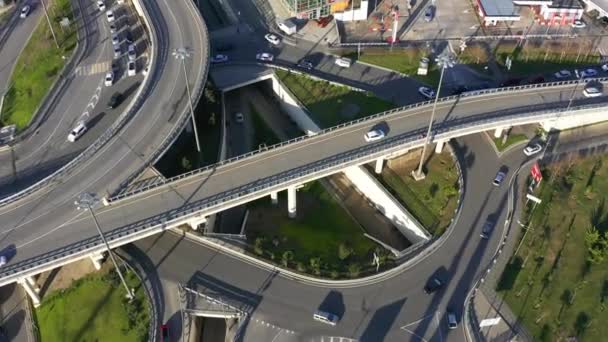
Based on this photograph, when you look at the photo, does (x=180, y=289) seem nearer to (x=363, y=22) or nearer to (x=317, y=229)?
(x=317, y=229)

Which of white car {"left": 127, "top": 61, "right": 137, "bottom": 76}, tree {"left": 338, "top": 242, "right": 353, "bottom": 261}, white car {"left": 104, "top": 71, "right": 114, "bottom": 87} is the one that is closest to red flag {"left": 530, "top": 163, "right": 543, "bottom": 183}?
tree {"left": 338, "top": 242, "right": 353, "bottom": 261}

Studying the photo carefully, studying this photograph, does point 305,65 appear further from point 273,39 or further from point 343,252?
point 343,252

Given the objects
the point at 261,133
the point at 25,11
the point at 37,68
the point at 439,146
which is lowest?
the point at 439,146

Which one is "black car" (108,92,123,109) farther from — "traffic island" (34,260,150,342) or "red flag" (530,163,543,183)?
"red flag" (530,163,543,183)

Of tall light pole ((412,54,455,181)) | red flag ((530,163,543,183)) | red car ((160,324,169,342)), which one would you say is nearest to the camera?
red car ((160,324,169,342))

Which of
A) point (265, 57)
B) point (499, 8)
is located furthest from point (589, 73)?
point (265, 57)

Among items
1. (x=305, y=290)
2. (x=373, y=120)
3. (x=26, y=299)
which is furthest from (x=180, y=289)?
(x=373, y=120)

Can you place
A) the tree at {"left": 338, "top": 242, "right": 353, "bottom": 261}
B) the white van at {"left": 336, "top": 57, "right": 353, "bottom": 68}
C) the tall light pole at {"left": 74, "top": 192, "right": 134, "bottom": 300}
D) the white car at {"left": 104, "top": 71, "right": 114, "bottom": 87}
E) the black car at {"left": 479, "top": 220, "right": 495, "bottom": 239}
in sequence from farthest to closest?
the white van at {"left": 336, "top": 57, "right": 353, "bottom": 68}, the white car at {"left": 104, "top": 71, "right": 114, "bottom": 87}, the black car at {"left": 479, "top": 220, "right": 495, "bottom": 239}, the tree at {"left": 338, "top": 242, "right": 353, "bottom": 261}, the tall light pole at {"left": 74, "top": 192, "right": 134, "bottom": 300}

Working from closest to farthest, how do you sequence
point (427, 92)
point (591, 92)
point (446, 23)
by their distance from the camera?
1. point (591, 92)
2. point (427, 92)
3. point (446, 23)
